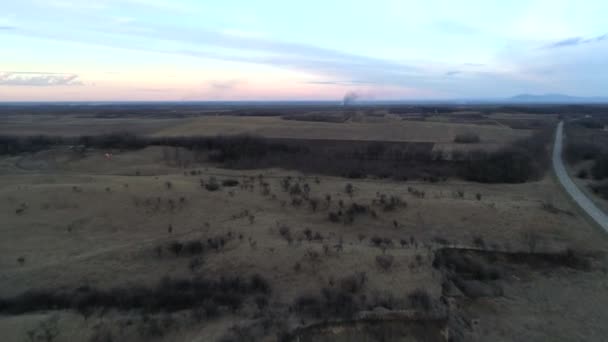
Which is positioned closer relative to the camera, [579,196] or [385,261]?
[385,261]

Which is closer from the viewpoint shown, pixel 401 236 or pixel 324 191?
pixel 401 236

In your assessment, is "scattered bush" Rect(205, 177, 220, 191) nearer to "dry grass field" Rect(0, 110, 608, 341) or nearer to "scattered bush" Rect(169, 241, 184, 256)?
"dry grass field" Rect(0, 110, 608, 341)

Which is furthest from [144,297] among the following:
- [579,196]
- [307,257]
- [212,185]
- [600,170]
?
[600,170]

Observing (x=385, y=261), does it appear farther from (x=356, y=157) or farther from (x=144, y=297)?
(x=356, y=157)

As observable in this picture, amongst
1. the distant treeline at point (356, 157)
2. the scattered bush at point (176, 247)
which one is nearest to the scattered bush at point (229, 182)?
the distant treeline at point (356, 157)

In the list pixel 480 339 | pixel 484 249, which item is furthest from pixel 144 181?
pixel 480 339

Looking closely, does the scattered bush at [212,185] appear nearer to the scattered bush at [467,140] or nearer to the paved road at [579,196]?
the paved road at [579,196]

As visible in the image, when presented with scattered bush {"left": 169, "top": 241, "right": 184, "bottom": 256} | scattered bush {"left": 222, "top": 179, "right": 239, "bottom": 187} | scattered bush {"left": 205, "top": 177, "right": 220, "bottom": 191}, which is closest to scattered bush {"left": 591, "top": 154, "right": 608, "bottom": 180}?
scattered bush {"left": 222, "top": 179, "right": 239, "bottom": 187}

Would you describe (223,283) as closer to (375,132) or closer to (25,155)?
(25,155)
